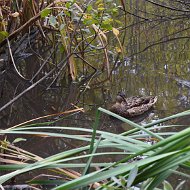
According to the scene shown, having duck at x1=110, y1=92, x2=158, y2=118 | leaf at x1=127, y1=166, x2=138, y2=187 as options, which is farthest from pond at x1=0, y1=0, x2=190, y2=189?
leaf at x1=127, y1=166, x2=138, y2=187

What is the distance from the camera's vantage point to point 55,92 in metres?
3.27

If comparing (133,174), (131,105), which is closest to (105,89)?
(131,105)

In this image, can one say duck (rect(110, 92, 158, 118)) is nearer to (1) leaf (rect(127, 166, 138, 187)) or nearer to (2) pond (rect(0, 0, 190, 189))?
(2) pond (rect(0, 0, 190, 189))

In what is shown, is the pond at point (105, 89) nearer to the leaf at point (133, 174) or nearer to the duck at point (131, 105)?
the duck at point (131, 105)

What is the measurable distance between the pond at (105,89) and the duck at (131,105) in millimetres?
51

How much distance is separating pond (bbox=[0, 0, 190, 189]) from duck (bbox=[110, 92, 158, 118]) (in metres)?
0.05

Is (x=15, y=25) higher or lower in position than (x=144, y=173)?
lower

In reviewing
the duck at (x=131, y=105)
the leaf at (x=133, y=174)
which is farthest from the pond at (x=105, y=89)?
the leaf at (x=133, y=174)

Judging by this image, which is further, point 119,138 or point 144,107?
point 144,107

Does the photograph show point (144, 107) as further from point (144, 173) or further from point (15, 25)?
point (144, 173)

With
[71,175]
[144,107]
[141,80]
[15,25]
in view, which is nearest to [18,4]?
[15,25]

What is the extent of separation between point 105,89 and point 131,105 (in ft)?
1.58

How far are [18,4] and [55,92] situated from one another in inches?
34.3

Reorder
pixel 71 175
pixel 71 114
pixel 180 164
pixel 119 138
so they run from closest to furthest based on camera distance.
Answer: pixel 180 164 → pixel 119 138 → pixel 71 175 → pixel 71 114
